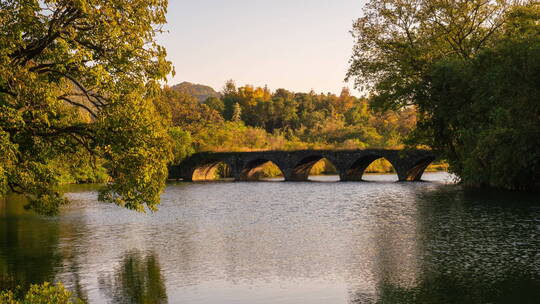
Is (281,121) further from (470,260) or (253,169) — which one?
(470,260)

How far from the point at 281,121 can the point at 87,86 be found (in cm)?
12618

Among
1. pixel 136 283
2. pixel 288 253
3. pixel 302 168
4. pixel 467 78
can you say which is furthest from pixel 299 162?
pixel 136 283

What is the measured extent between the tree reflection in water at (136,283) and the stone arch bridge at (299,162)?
46569 mm

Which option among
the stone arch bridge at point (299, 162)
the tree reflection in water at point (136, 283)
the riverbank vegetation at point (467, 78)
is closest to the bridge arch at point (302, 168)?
the stone arch bridge at point (299, 162)

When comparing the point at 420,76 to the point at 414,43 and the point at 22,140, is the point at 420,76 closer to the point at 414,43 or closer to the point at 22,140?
the point at 414,43

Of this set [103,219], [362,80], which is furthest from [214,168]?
[103,219]

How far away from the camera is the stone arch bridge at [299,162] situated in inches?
2721

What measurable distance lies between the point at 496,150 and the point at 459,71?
8.52 m

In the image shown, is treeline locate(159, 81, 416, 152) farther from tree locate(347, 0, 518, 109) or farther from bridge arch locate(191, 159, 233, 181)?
tree locate(347, 0, 518, 109)

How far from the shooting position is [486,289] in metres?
16.3

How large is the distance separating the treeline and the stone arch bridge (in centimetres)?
247

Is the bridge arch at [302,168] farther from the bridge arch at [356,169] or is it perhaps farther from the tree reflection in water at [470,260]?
the tree reflection in water at [470,260]

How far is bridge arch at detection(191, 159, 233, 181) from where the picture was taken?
86.7 meters

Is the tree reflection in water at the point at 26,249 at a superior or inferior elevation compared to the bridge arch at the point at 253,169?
inferior
